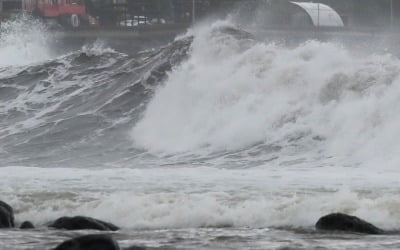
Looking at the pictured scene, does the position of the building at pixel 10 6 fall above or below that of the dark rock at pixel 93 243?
below

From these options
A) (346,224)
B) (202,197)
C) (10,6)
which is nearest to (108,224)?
(202,197)

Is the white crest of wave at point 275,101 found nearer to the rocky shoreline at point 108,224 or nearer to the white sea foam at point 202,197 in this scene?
the white sea foam at point 202,197

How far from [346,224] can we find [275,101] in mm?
12449

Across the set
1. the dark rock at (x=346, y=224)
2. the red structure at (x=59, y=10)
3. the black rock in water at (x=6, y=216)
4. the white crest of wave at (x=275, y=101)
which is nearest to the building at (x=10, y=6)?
the red structure at (x=59, y=10)

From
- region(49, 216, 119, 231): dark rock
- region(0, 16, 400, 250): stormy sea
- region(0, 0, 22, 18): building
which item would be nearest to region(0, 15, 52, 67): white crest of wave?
region(0, 0, 22, 18): building

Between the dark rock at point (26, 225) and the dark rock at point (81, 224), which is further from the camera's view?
the dark rock at point (26, 225)

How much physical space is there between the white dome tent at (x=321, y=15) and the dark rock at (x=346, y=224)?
233ft

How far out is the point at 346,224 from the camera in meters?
15.6

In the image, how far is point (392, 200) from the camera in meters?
17.0

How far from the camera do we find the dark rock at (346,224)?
15.5 meters

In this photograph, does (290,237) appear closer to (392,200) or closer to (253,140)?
(392,200)

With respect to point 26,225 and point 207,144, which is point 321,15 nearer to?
point 207,144

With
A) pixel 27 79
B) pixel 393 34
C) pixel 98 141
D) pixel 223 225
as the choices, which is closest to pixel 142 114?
pixel 98 141

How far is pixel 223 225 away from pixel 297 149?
26.4 ft
